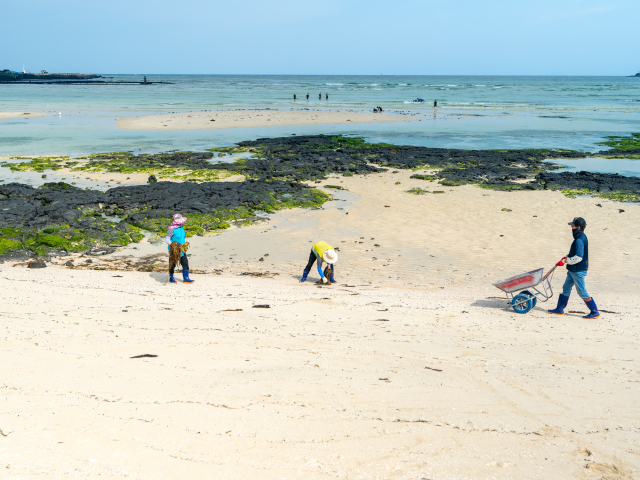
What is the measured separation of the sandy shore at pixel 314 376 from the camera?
4.41m

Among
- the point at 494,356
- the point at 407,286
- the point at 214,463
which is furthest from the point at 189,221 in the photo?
the point at 214,463

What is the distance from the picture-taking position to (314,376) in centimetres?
600

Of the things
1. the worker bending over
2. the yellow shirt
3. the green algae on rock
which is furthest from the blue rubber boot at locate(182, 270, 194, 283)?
the green algae on rock

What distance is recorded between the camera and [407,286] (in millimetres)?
10883

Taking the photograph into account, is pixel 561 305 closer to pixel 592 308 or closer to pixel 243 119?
pixel 592 308

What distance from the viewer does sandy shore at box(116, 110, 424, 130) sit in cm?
4228

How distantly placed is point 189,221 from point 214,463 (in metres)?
11.9

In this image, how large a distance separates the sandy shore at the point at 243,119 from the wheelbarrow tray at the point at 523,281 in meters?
35.6

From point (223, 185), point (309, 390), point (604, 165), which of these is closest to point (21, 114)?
point (223, 185)

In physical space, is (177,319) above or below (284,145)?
below

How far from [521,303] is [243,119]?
4128 cm

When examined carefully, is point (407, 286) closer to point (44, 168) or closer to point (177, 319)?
point (177, 319)

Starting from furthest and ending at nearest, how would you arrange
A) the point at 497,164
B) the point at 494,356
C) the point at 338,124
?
the point at 338,124
the point at 497,164
the point at 494,356

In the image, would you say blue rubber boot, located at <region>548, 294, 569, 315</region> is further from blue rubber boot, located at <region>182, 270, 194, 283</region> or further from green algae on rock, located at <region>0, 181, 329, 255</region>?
green algae on rock, located at <region>0, 181, 329, 255</region>
